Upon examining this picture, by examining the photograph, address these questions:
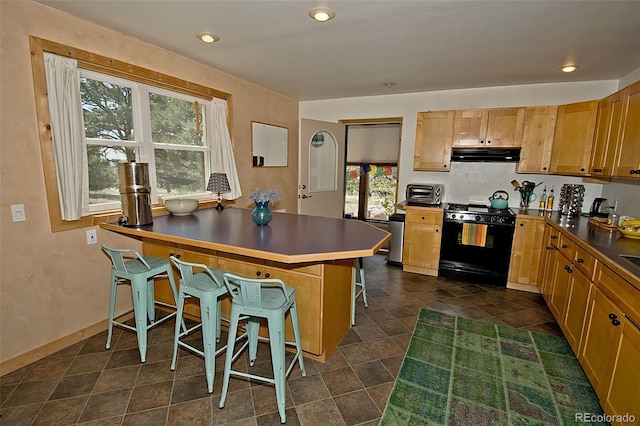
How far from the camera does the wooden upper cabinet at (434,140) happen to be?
393cm

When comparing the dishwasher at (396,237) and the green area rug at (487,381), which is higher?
the dishwasher at (396,237)

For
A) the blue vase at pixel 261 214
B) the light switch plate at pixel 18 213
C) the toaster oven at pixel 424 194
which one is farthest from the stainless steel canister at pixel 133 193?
the toaster oven at pixel 424 194

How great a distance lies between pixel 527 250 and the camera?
11.4 ft

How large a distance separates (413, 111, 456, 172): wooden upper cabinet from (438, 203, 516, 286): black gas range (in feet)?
2.07

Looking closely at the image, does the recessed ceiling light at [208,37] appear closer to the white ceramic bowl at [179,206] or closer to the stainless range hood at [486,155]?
the white ceramic bowl at [179,206]

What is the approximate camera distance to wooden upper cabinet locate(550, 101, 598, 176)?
10.6ft

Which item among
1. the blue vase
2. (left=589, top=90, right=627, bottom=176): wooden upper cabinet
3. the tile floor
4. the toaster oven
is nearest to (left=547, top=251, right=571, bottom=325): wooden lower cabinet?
the tile floor

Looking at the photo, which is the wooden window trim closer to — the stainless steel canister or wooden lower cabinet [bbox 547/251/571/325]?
the stainless steel canister

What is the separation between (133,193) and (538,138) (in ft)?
14.0

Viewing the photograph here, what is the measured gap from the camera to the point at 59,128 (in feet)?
7.11

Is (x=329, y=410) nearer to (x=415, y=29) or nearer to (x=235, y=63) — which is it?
(x=415, y=29)

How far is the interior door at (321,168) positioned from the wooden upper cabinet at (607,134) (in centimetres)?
301

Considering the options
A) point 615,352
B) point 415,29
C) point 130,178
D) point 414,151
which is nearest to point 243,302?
point 130,178

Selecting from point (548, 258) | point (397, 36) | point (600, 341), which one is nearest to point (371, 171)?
point (548, 258)
